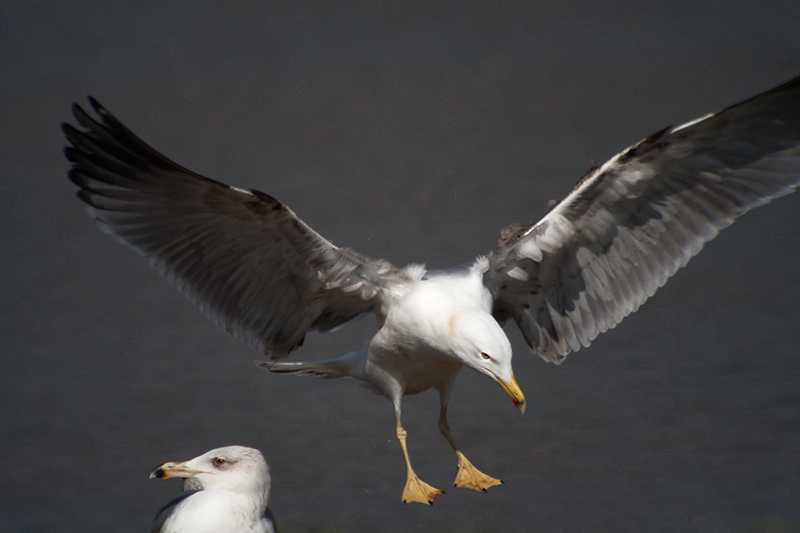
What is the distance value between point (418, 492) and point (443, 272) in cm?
78

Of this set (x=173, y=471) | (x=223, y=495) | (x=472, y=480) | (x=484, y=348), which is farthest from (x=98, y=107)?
(x=472, y=480)

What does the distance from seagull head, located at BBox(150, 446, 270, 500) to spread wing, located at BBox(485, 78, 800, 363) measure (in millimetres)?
1053

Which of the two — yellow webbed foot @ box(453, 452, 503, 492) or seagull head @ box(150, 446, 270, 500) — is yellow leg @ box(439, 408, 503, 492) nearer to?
yellow webbed foot @ box(453, 452, 503, 492)

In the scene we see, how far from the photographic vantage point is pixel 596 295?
340cm

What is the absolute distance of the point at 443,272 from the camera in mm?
3270

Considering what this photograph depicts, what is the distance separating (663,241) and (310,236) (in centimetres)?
127

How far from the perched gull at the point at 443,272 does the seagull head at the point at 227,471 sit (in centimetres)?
48

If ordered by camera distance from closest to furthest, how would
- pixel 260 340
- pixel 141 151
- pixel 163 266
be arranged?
pixel 141 151
pixel 163 266
pixel 260 340

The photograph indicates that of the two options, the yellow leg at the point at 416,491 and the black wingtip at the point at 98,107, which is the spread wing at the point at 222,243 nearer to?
the black wingtip at the point at 98,107

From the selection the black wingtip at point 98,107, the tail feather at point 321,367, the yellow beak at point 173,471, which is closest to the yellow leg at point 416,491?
the tail feather at point 321,367

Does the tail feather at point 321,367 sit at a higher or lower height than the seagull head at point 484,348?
higher

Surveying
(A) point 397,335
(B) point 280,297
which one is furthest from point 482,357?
(B) point 280,297

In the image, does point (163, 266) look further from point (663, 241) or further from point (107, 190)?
point (663, 241)

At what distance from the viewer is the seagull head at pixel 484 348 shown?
2693 millimetres
